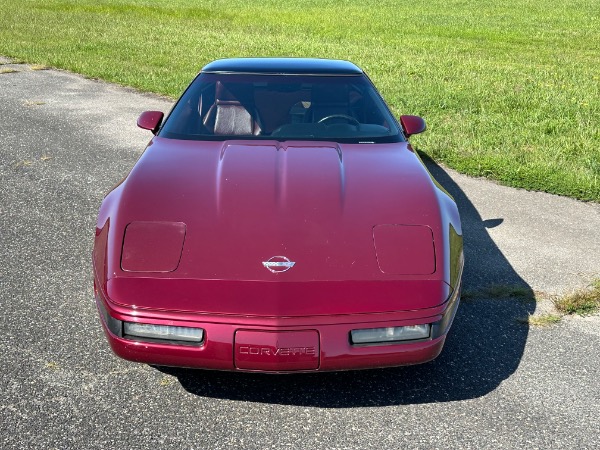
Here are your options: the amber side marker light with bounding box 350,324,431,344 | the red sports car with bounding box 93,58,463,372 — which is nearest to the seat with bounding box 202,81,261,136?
the red sports car with bounding box 93,58,463,372

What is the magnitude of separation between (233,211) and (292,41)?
15842 mm

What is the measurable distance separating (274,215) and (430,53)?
Result: 14532 mm

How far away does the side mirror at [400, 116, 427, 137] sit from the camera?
16.5 ft

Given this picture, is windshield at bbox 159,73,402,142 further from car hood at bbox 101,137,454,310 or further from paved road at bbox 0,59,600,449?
paved road at bbox 0,59,600,449

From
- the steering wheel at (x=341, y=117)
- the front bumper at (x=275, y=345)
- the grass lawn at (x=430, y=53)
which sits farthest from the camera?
the grass lawn at (x=430, y=53)

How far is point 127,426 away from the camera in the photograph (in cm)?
313

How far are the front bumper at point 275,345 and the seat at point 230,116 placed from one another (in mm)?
1689

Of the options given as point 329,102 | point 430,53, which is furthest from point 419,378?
point 430,53

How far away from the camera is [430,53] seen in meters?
17.2

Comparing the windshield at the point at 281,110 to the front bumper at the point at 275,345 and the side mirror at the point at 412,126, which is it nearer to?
the side mirror at the point at 412,126

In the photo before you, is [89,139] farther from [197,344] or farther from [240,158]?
[197,344]

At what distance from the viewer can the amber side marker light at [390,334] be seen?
3.09 metres

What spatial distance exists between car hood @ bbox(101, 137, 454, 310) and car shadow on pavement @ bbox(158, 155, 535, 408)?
0.55 metres

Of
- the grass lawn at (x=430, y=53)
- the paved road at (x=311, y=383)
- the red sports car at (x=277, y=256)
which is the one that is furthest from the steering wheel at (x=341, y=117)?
the grass lawn at (x=430, y=53)
